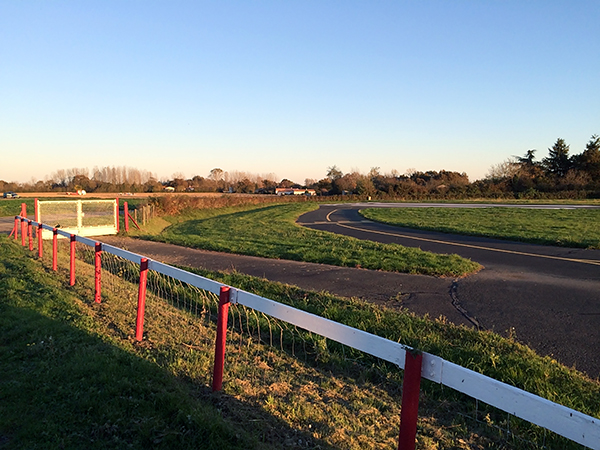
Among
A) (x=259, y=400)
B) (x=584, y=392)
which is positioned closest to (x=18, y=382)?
(x=259, y=400)

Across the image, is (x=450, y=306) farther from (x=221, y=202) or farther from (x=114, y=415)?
(x=221, y=202)

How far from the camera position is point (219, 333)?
4102mm

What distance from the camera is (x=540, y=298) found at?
8164mm

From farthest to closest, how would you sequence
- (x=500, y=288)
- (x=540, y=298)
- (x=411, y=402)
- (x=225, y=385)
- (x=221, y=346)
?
(x=500, y=288) → (x=540, y=298) → (x=225, y=385) → (x=221, y=346) → (x=411, y=402)

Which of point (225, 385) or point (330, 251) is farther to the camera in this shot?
point (330, 251)

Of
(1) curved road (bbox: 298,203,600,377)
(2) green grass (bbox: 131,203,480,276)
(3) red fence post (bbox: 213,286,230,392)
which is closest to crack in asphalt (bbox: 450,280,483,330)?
(1) curved road (bbox: 298,203,600,377)

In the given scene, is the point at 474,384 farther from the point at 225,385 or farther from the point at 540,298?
the point at 540,298

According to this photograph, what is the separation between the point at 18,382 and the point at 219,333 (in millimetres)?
1951

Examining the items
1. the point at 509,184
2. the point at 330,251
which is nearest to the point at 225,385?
the point at 330,251


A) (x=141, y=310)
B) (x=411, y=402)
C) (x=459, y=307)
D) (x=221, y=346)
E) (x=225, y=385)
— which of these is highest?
(x=411, y=402)

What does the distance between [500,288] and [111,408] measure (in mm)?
7793

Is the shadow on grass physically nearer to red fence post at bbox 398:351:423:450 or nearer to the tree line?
red fence post at bbox 398:351:423:450

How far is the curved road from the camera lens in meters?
5.94

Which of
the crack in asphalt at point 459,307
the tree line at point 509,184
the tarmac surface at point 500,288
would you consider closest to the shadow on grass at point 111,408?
the tarmac surface at point 500,288
